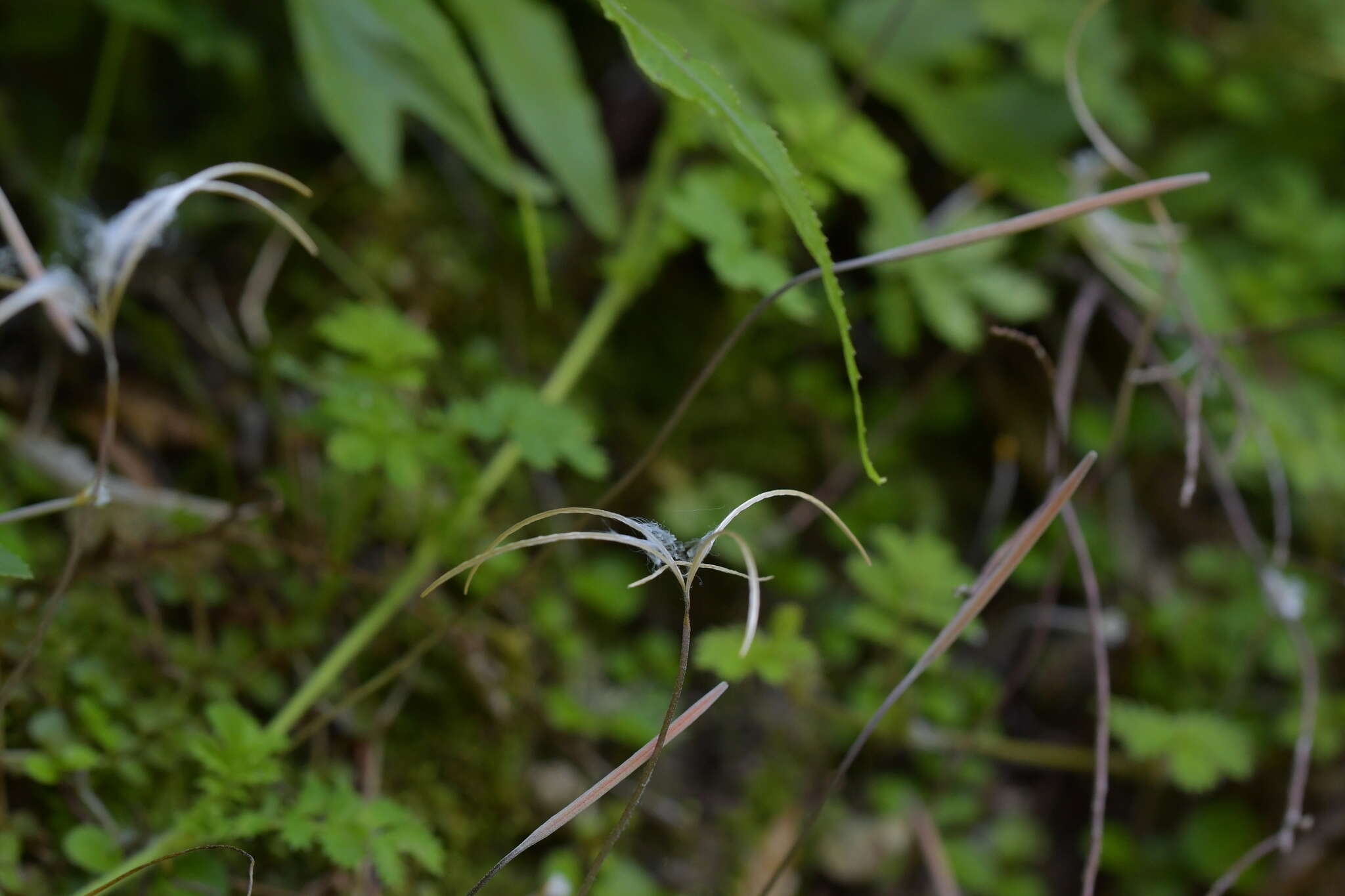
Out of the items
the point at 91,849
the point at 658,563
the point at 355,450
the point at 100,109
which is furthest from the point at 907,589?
the point at 100,109

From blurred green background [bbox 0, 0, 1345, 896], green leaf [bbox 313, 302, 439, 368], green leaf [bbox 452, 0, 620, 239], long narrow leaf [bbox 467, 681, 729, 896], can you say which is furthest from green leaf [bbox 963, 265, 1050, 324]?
long narrow leaf [bbox 467, 681, 729, 896]

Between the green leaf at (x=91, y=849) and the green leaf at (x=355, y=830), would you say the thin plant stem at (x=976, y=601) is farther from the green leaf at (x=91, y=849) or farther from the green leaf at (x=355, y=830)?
the green leaf at (x=91, y=849)

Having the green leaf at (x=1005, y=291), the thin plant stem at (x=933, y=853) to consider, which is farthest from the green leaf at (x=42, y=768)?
the green leaf at (x=1005, y=291)

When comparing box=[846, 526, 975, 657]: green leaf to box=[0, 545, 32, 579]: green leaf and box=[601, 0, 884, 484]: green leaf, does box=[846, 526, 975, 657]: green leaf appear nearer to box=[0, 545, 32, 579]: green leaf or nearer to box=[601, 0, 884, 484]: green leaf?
box=[601, 0, 884, 484]: green leaf

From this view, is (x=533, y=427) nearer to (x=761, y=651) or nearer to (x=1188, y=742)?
(x=761, y=651)

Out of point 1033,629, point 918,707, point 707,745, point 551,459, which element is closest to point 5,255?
point 551,459

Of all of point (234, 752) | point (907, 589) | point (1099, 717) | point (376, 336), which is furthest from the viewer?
point (907, 589)
